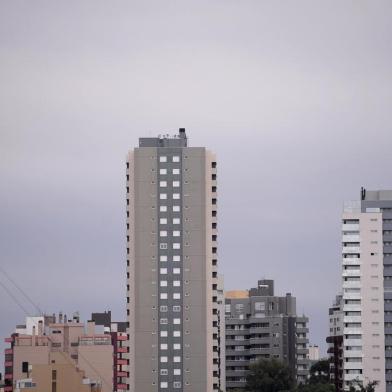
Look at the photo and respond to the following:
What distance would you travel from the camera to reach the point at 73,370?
192125 mm

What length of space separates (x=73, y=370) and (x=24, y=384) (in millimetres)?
5483

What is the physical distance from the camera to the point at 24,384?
18975 centimetres
